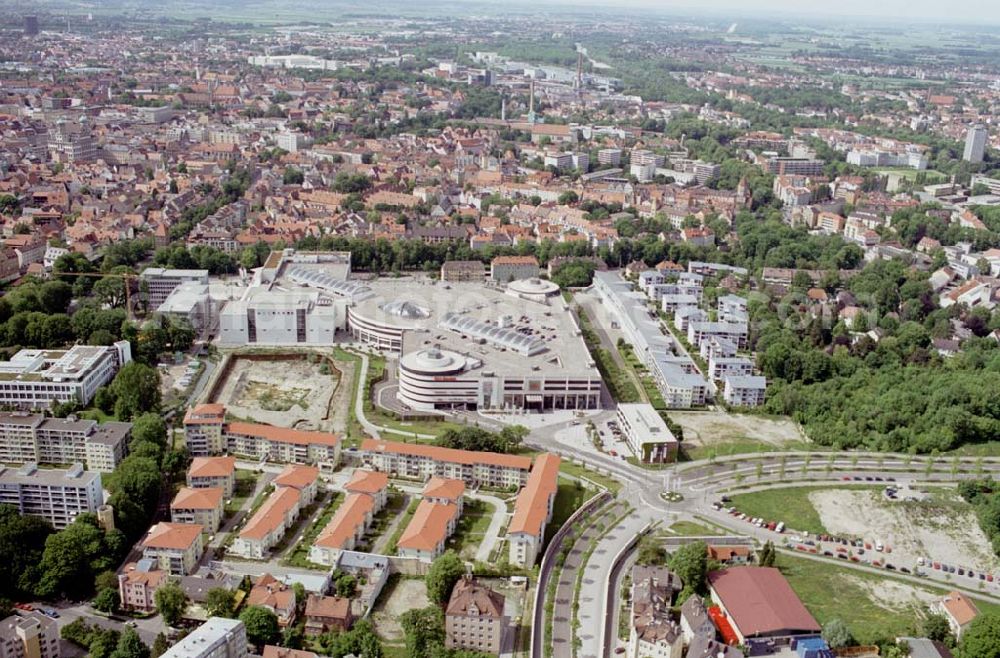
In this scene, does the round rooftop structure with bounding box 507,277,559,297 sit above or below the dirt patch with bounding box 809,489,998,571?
above

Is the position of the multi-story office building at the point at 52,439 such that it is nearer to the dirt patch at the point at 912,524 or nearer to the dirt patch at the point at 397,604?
the dirt patch at the point at 397,604

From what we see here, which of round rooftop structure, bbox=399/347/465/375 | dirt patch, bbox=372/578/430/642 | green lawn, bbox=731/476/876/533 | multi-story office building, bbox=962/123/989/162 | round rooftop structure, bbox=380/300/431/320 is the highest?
multi-story office building, bbox=962/123/989/162

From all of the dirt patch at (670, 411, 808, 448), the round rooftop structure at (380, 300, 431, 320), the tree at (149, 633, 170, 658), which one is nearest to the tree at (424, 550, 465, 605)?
the tree at (149, 633, 170, 658)

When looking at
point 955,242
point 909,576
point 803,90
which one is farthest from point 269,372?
point 803,90

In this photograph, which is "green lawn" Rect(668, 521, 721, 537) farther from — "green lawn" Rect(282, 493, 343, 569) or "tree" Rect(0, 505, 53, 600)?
"tree" Rect(0, 505, 53, 600)

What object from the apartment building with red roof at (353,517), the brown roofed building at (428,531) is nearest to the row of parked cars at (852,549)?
the brown roofed building at (428,531)

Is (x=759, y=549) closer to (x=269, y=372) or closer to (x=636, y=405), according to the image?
(x=636, y=405)

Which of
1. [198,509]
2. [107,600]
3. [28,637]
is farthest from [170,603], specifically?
[198,509]
